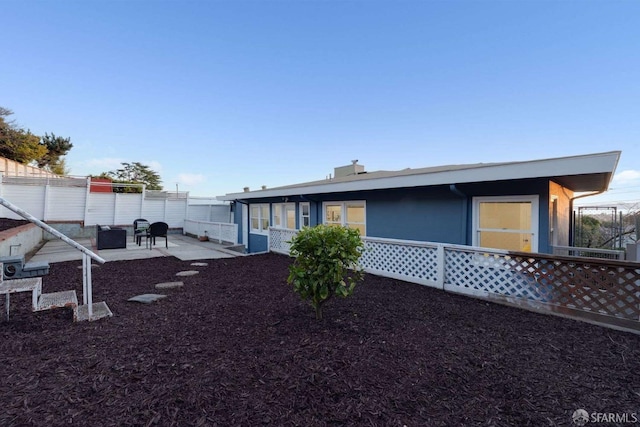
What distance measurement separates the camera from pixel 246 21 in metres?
9.99

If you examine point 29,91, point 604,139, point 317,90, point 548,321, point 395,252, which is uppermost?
point 317,90

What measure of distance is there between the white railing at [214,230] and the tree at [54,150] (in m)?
19.5

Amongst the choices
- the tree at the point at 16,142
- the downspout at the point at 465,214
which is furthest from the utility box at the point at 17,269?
the tree at the point at 16,142

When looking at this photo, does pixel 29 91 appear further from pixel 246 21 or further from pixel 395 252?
pixel 395 252

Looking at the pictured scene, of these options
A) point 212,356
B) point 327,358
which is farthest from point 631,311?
point 212,356

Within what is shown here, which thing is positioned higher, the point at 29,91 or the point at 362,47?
the point at 362,47

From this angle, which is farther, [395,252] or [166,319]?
[395,252]

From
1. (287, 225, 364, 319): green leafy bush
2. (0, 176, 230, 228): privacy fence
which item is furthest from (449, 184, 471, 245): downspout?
(0, 176, 230, 228): privacy fence

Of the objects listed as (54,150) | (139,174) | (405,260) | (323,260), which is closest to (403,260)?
(405,260)

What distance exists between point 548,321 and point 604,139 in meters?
10.8

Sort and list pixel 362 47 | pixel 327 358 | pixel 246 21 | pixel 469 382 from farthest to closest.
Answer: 1. pixel 362 47
2. pixel 246 21
3. pixel 327 358
4. pixel 469 382

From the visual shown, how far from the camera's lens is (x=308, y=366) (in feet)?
8.38

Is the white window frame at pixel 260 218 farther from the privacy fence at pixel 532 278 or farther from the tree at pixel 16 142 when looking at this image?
the tree at pixel 16 142

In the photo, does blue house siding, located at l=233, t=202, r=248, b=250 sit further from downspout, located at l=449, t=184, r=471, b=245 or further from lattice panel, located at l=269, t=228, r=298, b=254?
downspout, located at l=449, t=184, r=471, b=245
